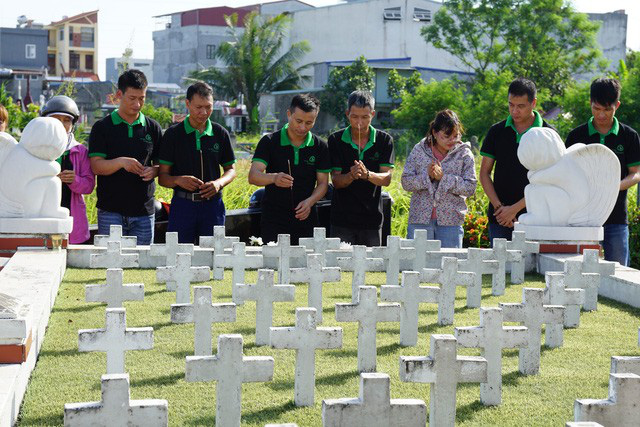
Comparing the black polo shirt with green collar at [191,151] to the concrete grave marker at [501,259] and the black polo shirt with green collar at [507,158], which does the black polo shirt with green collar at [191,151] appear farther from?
the concrete grave marker at [501,259]

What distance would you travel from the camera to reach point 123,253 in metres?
7.18

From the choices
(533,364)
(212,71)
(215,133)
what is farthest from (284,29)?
(533,364)

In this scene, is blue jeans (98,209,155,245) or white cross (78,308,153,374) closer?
white cross (78,308,153,374)

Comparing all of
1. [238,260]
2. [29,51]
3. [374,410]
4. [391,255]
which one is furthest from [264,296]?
[29,51]

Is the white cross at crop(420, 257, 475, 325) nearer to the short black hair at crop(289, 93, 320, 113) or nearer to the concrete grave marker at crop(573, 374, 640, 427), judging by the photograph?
the short black hair at crop(289, 93, 320, 113)

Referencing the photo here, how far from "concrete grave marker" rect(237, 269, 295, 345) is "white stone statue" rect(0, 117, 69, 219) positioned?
2.53 meters

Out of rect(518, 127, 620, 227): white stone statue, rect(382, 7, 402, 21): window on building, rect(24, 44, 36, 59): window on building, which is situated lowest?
rect(518, 127, 620, 227): white stone statue

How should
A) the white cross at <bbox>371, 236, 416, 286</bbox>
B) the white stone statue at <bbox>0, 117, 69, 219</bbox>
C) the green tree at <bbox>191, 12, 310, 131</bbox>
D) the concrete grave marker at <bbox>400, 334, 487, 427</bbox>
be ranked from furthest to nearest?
1. the green tree at <bbox>191, 12, 310, 131</bbox>
2. the white cross at <bbox>371, 236, 416, 286</bbox>
3. the white stone statue at <bbox>0, 117, 69, 219</bbox>
4. the concrete grave marker at <bbox>400, 334, 487, 427</bbox>

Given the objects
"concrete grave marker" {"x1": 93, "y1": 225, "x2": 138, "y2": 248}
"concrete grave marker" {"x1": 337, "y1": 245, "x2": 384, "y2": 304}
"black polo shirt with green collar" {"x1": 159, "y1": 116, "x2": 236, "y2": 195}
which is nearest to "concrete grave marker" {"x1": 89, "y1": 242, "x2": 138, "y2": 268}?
"concrete grave marker" {"x1": 93, "y1": 225, "x2": 138, "y2": 248}

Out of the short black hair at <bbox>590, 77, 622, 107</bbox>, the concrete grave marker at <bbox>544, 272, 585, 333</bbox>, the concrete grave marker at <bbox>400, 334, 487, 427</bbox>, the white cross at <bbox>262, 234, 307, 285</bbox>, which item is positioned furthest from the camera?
the short black hair at <bbox>590, 77, 622, 107</bbox>

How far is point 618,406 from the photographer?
330 centimetres

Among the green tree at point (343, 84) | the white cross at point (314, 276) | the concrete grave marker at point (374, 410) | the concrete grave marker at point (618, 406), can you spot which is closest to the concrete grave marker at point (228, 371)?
the concrete grave marker at point (374, 410)

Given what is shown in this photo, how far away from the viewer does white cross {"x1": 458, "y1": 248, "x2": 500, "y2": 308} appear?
20.8ft

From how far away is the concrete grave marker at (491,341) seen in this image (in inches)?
165
